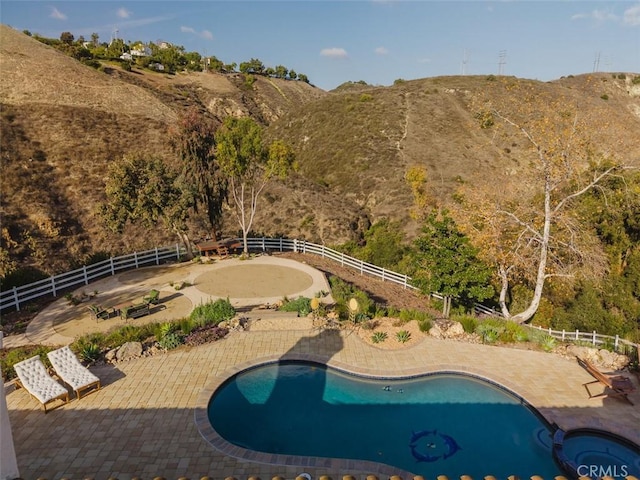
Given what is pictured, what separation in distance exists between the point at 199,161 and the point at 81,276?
402 inches

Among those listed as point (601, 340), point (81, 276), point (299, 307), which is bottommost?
point (601, 340)

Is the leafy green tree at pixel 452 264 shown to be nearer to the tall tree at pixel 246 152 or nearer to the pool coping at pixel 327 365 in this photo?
the pool coping at pixel 327 365

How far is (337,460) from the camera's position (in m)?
9.62

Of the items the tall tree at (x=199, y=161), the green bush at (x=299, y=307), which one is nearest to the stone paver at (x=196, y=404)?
the green bush at (x=299, y=307)

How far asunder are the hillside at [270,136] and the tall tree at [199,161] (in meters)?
7.86

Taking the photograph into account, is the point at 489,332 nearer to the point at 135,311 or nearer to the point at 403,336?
the point at 403,336

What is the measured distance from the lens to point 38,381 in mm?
11727

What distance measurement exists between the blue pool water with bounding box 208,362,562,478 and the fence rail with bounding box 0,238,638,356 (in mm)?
7607

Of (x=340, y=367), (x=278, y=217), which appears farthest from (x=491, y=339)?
(x=278, y=217)

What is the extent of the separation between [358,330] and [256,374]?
4943 mm

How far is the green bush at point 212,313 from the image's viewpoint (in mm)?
16234

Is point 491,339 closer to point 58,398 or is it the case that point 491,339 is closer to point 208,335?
point 208,335

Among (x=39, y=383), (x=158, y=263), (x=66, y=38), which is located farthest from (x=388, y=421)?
(x=66, y=38)

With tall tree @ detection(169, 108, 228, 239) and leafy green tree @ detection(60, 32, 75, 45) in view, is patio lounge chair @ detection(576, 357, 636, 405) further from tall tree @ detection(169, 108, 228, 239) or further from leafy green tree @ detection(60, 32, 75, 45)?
leafy green tree @ detection(60, 32, 75, 45)
